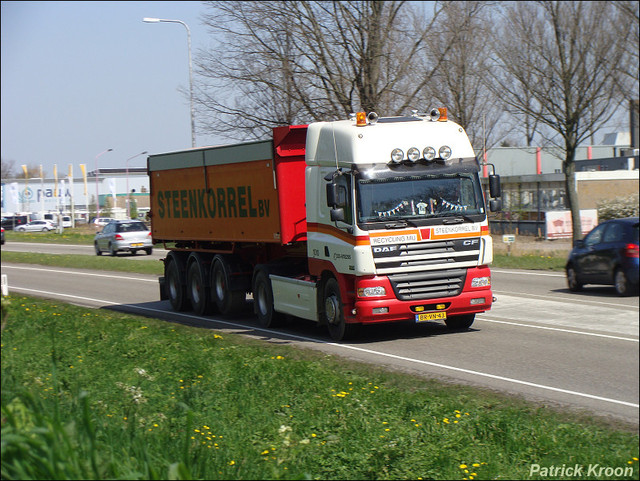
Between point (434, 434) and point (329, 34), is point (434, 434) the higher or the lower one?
the lower one

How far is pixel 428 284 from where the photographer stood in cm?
1184

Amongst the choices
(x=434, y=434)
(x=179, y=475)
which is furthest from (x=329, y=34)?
(x=179, y=475)

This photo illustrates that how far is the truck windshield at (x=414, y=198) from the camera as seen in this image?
11.6m

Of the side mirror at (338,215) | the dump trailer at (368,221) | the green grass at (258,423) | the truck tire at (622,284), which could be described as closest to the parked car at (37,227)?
the dump trailer at (368,221)

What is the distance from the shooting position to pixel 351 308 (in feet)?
40.1

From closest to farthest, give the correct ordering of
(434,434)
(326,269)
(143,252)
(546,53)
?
(434,434) < (546,53) < (326,269) < (143,252)

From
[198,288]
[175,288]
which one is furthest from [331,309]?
[175,288]

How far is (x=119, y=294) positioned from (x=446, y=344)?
13134 millimetres

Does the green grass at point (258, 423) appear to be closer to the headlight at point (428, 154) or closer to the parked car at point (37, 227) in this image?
the headlight at point (428, 154)

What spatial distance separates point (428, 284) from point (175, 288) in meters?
8.62

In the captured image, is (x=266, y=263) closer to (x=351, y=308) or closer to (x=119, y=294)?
(x=351, y=308)
